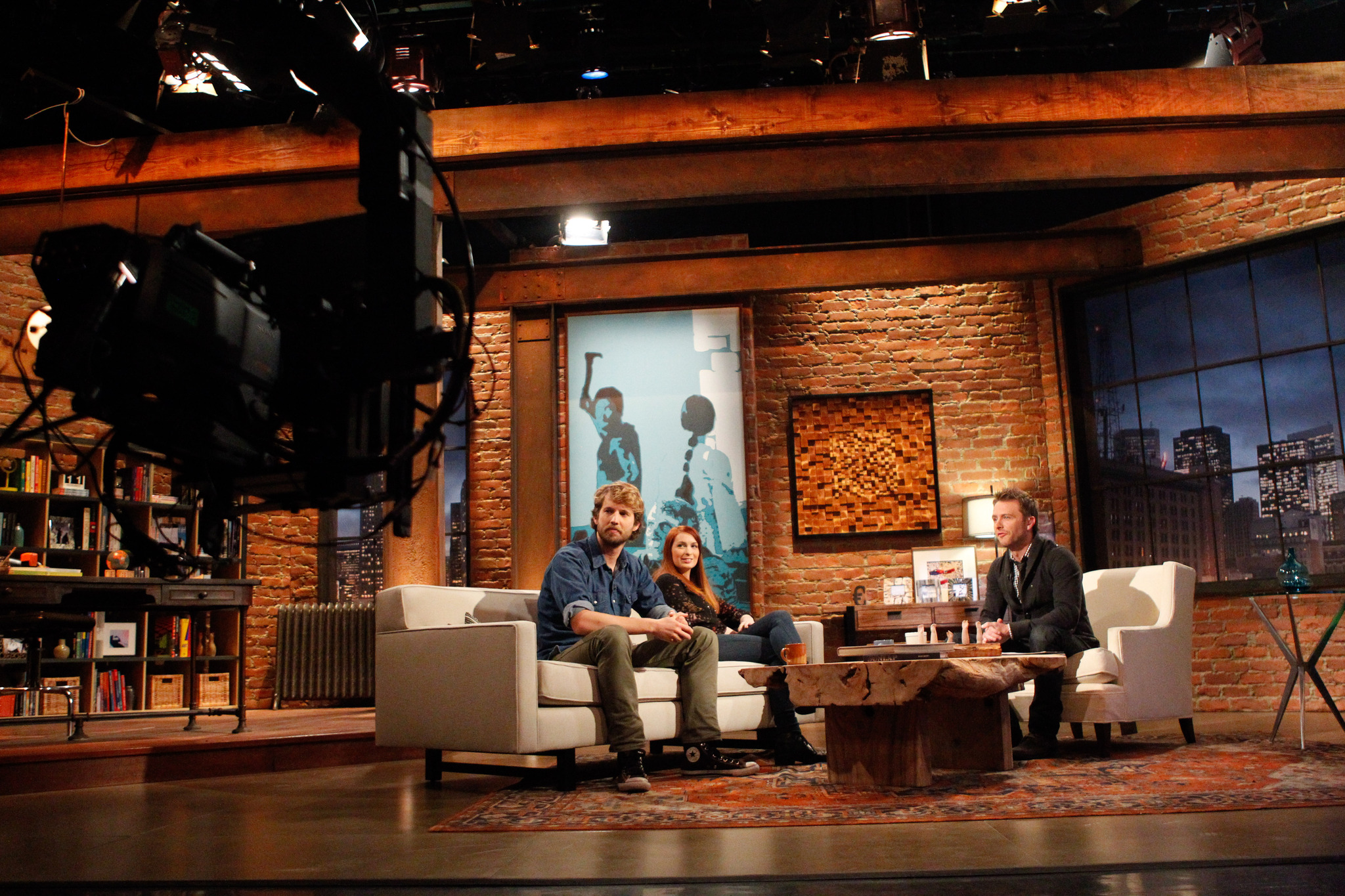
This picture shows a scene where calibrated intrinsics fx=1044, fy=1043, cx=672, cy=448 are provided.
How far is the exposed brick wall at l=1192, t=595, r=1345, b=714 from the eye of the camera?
6.46 meters

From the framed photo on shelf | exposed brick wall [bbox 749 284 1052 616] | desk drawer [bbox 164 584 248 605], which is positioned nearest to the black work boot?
desk drawer [bbox 164 584 248 605]

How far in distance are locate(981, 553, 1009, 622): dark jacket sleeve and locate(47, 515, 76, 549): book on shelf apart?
611 centimetres

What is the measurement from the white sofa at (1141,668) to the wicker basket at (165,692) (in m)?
6.15

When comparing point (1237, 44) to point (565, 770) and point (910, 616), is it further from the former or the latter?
point (565, 770)

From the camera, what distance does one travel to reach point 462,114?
5.68m

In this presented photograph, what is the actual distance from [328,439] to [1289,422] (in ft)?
22.5

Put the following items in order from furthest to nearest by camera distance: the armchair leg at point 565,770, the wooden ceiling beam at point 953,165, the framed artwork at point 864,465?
the framed artwork at point 864,465
the wooden ceiling beam at point 953,165
the armchair leg at point 565,770

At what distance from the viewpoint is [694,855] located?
7.68ft

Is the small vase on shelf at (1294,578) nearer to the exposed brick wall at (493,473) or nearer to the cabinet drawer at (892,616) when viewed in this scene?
the cabinet drawer at (892,616)

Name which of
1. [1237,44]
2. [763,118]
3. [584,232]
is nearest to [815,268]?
[584,232]

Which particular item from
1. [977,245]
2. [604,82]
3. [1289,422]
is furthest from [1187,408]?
[604,82]

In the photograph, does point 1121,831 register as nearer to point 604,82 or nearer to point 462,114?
point 462,114

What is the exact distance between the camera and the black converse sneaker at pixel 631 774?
11.2ft

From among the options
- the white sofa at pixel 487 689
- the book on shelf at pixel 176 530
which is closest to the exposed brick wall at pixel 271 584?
the book on shelf at pixel 176 530
